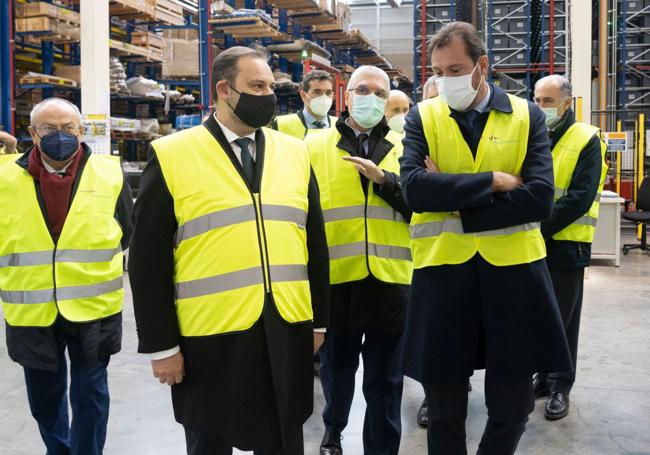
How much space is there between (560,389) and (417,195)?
2.15 m

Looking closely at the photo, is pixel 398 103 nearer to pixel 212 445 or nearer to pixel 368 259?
pixel 368 259

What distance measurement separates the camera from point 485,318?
243cm

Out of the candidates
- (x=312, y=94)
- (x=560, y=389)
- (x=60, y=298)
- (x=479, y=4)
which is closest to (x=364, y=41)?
(x=479, y=4)

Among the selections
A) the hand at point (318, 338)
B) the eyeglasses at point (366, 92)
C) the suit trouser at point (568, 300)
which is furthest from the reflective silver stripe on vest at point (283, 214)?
the suit trouser at point (568, 300)

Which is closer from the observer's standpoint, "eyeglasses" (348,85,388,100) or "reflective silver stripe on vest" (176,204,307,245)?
"reflective silver stripe on vest" (176,204,307,245)

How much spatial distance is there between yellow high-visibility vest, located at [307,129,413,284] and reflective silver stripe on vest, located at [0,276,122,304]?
1.06m

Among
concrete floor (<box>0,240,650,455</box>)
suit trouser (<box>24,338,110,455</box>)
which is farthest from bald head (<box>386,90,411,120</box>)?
suit trouser (<box>24,338,110,455</box>)

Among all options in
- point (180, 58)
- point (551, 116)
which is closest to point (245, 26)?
point (180, 58)

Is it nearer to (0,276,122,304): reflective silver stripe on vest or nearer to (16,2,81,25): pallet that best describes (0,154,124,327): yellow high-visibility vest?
(0,276,122,304): reflective silver stripe on vest

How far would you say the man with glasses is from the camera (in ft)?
15.6

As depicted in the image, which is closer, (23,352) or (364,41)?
(23,352)

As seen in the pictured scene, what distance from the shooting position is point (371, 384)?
120 inches

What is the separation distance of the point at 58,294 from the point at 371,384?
1441 mm

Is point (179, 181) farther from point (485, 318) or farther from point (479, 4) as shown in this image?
point (479, 4)
